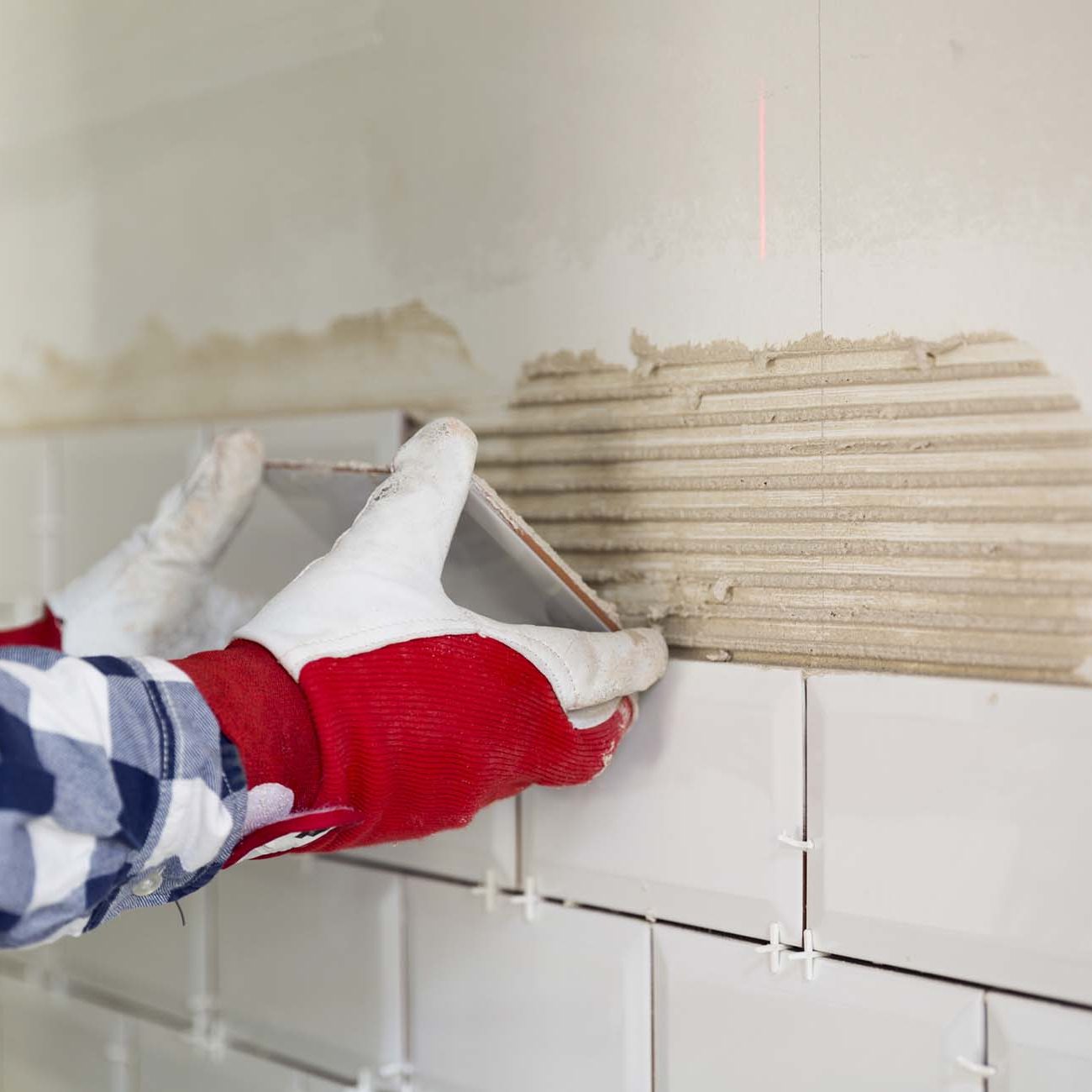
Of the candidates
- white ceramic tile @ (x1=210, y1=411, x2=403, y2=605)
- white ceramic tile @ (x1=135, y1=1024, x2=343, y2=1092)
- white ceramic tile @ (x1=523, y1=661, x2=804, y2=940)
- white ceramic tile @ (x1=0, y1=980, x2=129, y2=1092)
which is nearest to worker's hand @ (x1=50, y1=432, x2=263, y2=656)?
white ceramic tile @ (x1=210, y1=411, x2=403, y2=605)

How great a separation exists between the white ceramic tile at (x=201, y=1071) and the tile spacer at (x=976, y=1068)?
0.77 m

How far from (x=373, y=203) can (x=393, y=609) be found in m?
0.68

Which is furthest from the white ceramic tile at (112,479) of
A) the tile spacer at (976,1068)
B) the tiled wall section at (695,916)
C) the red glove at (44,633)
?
the tile spacer at (976,1068)

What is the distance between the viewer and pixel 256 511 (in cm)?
145

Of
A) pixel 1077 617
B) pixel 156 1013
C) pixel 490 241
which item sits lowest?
pixel 156 1013

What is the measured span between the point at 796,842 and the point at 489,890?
1.21ft

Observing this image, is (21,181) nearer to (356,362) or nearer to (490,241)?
(356,362)

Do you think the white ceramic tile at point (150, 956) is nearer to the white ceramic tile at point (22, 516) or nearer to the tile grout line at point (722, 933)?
the tile grout line at point (722, 933)

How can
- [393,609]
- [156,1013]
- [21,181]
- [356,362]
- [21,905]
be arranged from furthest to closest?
[21,181] < [156,1013] < [356,362] < [393,609] < [21,905]

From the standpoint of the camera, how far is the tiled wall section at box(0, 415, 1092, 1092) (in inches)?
37.0

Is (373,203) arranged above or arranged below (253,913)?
above

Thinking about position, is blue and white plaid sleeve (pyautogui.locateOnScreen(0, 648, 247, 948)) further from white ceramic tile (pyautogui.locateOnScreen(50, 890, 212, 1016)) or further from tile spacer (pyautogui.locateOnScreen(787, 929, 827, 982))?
white ceramic tile (pyautogui.locateOnScreen(50, 890, 212, 1016))

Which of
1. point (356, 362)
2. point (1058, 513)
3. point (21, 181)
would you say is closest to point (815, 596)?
point (1058, 513)

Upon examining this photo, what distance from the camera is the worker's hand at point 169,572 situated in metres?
1.14
